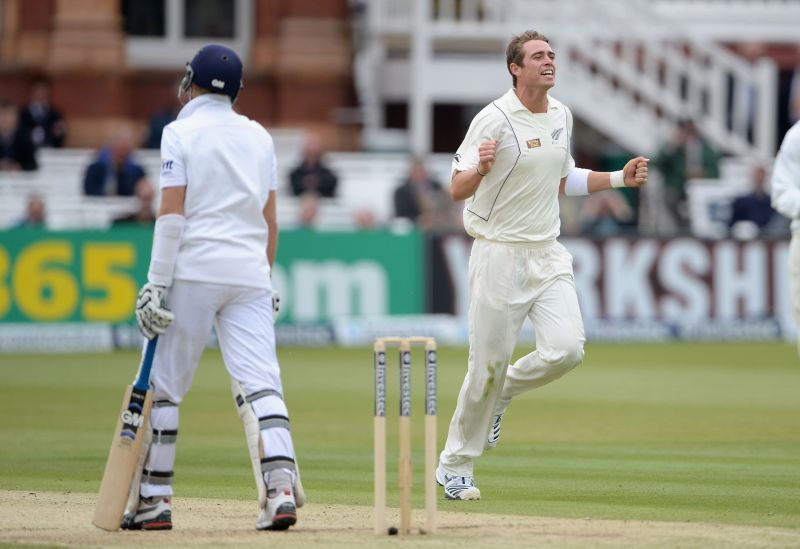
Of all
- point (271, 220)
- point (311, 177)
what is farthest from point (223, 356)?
point (311, 177)

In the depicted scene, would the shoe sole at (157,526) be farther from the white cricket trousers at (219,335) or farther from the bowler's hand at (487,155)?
the bowler's hand at (487,155)

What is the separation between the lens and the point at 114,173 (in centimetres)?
2262

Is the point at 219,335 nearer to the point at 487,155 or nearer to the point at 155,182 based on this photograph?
the point at 487,155

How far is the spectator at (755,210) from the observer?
23594 mm

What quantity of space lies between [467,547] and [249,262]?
1.60 metres

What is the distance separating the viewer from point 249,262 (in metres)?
7.93

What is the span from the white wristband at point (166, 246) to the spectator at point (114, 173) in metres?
14.8

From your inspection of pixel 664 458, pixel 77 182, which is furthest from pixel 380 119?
pixel 664 458

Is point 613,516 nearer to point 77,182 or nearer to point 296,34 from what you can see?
point 77,182

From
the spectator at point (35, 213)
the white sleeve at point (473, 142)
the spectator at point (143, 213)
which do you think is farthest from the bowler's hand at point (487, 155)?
the spectator at point (35, 213)

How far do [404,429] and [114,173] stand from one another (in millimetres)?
15521

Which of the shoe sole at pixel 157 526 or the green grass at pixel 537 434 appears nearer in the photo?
the shoe sole at pixel 157 526

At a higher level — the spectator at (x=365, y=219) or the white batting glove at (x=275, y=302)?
the white batting glove at (x=275, y=302)

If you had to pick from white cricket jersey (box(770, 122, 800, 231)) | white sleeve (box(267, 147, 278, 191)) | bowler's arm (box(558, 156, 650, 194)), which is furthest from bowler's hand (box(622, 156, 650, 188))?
white sleeve (box(267, 147, 278, 191))
